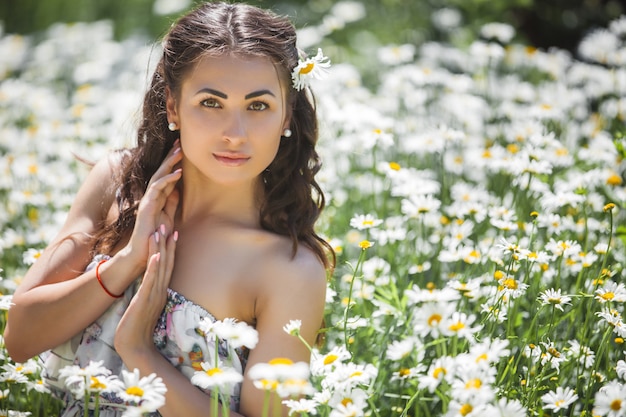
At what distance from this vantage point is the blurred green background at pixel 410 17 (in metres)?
5.23

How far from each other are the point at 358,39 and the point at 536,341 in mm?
3954

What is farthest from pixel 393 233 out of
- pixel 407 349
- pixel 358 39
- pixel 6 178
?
pixel 358 39

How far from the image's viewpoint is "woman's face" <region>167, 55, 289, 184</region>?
184 cm

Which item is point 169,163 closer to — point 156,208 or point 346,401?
point 156,208

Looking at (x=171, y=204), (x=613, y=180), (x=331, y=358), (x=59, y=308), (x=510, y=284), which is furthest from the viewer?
(x=613, y=180)

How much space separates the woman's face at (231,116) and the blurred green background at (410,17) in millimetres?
3053

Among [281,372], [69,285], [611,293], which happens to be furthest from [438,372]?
[69,285]

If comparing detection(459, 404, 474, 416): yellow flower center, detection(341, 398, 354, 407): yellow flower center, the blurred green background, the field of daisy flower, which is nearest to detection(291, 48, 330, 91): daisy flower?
the field of daisy flower

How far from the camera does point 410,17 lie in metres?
5.45

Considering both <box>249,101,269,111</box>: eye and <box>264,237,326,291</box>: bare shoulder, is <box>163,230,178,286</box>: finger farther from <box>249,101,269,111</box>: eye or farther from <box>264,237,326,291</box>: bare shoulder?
<box>249,101,269,111</box>: eye

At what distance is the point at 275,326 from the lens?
5.96 ft

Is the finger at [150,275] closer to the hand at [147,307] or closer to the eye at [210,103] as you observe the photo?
the hand at [147,307]

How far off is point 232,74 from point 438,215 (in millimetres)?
1200

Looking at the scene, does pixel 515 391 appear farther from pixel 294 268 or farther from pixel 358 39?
pixel 358 39
